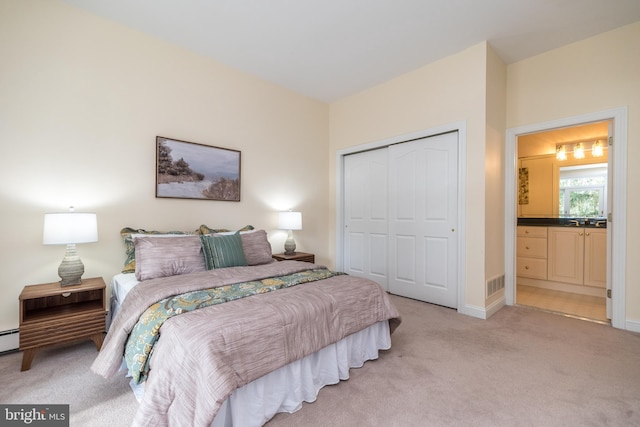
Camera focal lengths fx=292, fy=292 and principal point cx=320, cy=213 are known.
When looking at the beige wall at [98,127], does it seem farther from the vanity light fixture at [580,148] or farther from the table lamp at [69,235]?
the vanity light fixture at [580,148]

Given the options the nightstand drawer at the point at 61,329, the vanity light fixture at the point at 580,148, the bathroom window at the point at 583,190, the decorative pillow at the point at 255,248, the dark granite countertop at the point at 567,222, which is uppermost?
the vanity light fixture at the point at 580,148

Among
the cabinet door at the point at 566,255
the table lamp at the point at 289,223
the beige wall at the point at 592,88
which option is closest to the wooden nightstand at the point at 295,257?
the table lamp at the point at 289,223

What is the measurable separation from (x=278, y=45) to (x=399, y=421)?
3329 millimetres

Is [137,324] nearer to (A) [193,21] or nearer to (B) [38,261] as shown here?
(B) [38,261]

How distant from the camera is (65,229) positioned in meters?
2.12

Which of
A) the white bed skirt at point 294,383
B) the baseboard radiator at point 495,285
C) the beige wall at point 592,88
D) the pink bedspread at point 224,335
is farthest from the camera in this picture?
the baseboard radiator at point 495,285

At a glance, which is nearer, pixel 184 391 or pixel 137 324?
pixel 184 391

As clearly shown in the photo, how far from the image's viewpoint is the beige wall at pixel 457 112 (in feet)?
9.96

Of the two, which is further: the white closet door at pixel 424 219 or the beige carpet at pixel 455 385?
the white closet door at pixel 424 219

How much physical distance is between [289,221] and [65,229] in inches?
86.3

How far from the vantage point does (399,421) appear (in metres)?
1.51

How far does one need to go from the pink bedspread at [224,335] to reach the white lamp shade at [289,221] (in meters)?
1.59

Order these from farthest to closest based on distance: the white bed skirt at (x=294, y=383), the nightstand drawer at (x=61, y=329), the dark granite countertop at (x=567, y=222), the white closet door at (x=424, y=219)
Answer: the dark granite countertop at (x=567, y=222) < the white closet door at (x=424, y=219) < the nightstand drawer at (x=61, y=329) < the white bed skirt at (x=294, y=383)

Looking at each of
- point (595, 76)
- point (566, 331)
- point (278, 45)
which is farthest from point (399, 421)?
point (595, 76)
